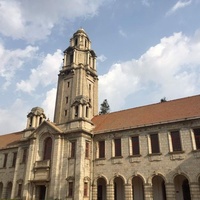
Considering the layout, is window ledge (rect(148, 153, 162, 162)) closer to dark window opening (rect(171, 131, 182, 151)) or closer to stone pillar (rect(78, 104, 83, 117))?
dark window opening (rect(171, 131, 182, 151))

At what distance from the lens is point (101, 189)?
29.5 m

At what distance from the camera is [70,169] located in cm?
2862

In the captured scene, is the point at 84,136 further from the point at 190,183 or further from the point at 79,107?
the point at 190,183

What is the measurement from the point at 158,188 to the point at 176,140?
18.6 ft

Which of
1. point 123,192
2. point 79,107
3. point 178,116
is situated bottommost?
point 123,192

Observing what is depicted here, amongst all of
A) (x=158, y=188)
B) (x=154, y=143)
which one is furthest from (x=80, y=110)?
(x=158, y=188)

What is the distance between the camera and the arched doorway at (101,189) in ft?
95.3

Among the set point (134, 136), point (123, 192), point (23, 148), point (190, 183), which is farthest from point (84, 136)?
point (190, 183)

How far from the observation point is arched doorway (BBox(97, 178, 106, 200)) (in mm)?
29062

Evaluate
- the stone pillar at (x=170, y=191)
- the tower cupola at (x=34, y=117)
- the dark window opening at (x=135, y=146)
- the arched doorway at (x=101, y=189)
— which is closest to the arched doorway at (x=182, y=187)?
the stone pillar at (x=170, y=191)

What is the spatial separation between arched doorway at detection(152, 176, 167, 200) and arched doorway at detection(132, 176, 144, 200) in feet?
5.10

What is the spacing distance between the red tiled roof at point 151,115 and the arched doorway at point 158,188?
6.22 metres

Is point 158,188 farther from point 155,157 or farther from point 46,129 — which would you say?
point 46,129

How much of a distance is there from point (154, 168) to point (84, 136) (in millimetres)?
9385
